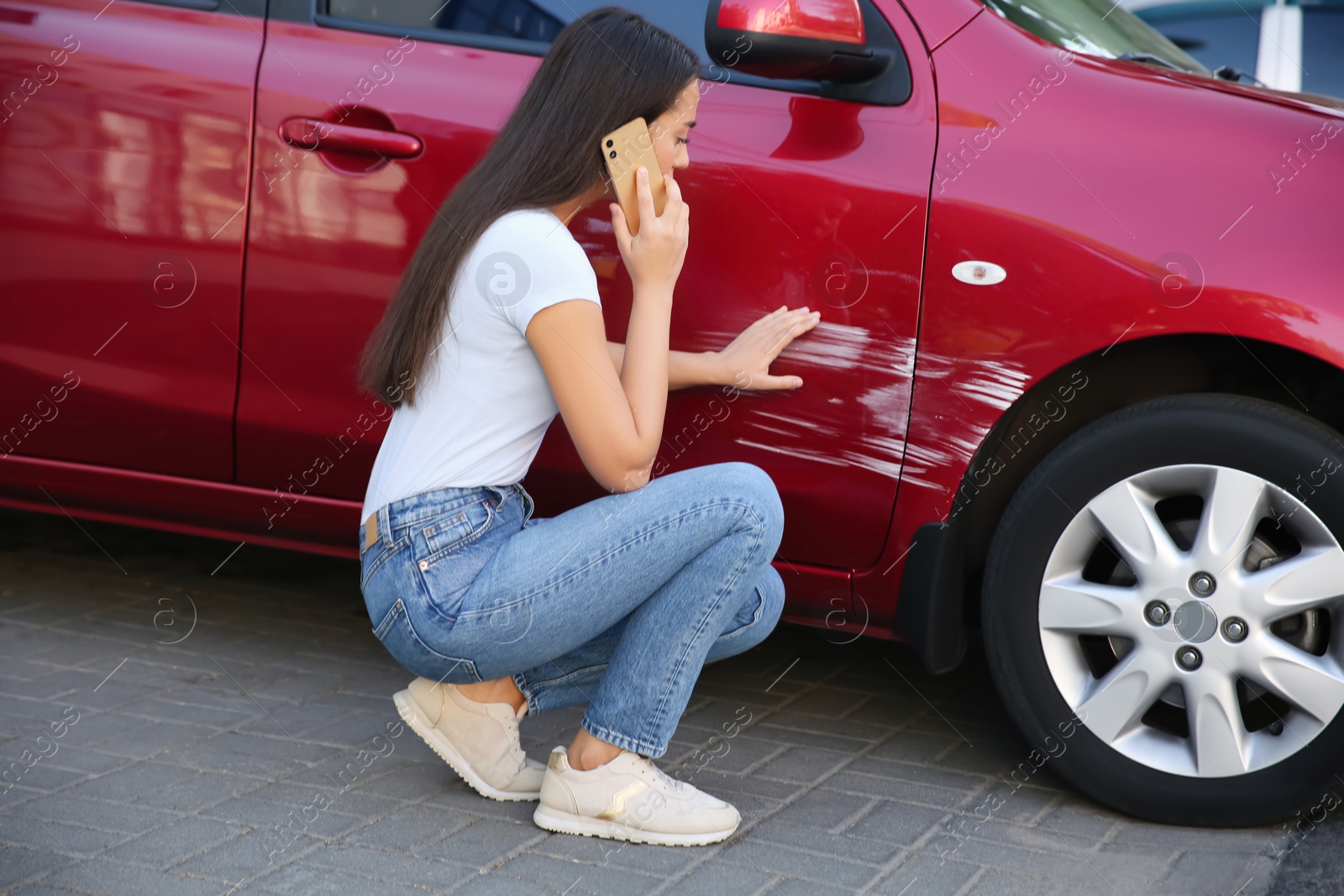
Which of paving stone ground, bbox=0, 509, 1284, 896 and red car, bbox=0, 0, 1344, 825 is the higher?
red car, bbox=0, 0, 1344, 825

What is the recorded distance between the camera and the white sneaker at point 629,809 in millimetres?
2205

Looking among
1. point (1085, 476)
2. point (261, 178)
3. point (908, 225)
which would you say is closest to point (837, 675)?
point (1085, 476)

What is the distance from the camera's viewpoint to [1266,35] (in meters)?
6.54

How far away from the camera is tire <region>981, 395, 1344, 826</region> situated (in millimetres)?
2209

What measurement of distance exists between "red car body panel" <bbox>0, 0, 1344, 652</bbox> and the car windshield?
112mm

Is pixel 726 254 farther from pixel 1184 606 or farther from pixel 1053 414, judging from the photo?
pixel 1184 606

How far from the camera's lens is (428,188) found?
251 cm

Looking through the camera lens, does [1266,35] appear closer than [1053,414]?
No

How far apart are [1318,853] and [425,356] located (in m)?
1.64

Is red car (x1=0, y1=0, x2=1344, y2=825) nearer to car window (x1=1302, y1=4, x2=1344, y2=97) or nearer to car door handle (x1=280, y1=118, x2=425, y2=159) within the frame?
car door handle (x1=280, y1=118, x2=425, y2=159)

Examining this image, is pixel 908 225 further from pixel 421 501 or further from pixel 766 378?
pixel 421 501

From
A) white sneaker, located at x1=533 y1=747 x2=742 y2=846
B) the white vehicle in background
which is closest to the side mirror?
white sneaker, located at x1=533 y1=747 x2=742 y2=846

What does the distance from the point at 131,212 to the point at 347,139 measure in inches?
18.3

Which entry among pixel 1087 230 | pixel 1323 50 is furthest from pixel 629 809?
pixel 1323 50
